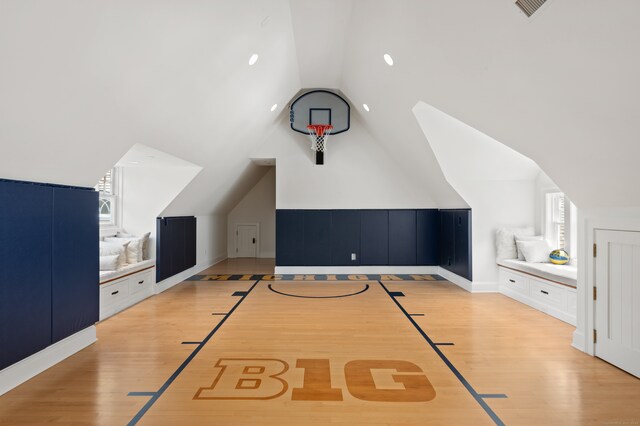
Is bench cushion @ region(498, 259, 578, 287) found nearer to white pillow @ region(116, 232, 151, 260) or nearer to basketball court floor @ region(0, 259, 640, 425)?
basketball court floor @ region(0, 259, 640, 425)

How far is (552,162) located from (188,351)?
3986 mm

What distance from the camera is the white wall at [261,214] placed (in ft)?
32.6

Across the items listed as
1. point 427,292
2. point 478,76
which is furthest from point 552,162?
point 427,292

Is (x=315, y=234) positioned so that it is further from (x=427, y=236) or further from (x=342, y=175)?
(x=427, y=236)

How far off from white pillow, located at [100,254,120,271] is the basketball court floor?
64cm

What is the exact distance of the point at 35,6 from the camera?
73.7 inches

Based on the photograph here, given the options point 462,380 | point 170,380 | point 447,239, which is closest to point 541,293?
point 447,239

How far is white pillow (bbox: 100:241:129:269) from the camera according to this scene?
16.1 ft

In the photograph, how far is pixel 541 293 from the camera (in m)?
4.77

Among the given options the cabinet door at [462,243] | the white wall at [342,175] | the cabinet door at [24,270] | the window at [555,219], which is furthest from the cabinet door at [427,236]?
the cabinet door at [24,270]

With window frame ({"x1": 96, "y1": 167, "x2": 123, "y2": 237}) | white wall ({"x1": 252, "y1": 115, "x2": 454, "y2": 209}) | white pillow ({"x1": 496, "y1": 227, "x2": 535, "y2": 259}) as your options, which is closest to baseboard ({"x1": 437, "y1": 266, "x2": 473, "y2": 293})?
white pillow ({"x1": 496, "y1": 227, "x2": 535, "y2": 259})

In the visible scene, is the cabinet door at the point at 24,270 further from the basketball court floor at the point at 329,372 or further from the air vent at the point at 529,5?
the air vent at the point at 529,5

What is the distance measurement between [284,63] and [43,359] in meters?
4.54

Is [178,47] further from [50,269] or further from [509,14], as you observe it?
[509,14]
